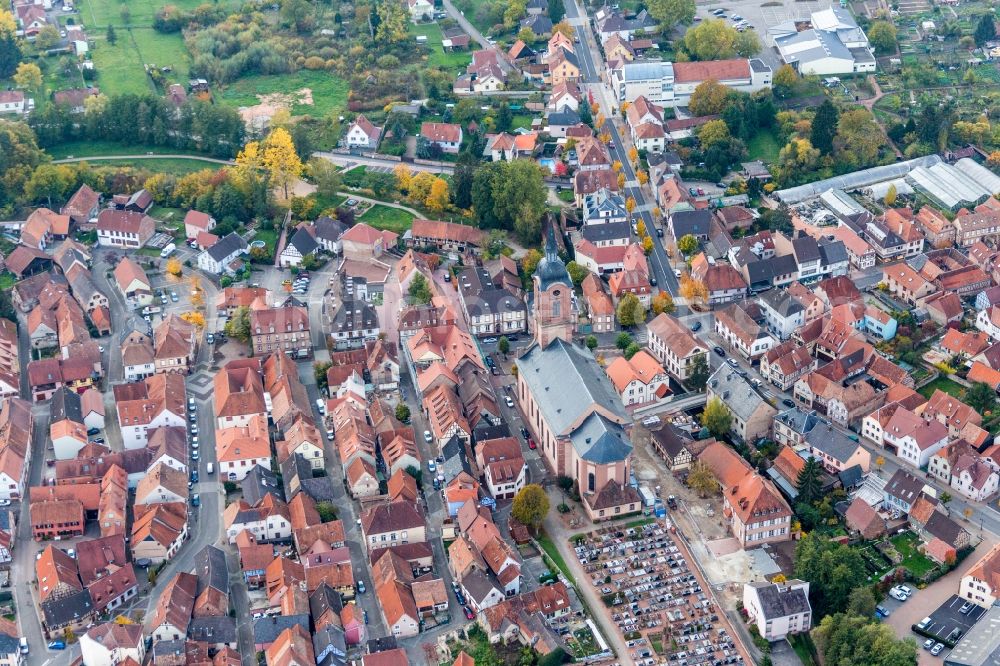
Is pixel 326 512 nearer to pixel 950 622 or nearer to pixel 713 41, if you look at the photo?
pixel 950 622

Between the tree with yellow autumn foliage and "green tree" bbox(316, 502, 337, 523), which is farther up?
"green tree" bbox(316, 502, 337, 523)

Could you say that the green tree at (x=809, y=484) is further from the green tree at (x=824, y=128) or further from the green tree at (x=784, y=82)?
the green tree at (x=784, y=82)

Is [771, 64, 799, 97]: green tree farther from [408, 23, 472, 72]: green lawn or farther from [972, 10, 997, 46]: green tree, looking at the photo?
[408, 23, 472, 72]: green lawn

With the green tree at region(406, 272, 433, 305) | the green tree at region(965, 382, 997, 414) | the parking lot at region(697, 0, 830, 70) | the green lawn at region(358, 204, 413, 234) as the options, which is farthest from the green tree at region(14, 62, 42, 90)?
the green tree at region(965, 382, 997, 414)

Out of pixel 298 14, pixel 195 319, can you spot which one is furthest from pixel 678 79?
pixel 195 319

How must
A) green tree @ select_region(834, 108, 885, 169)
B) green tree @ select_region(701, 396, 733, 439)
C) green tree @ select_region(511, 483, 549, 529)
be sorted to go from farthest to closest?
green tree @ select_region(834, 108, 885, 169) < green tree @ select_region(701, 396, 733, 439) < green tree @ select_region(511, 483, 549, 529)

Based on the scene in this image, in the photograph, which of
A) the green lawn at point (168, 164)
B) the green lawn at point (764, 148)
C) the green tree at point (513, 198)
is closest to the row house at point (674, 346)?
the green tree at point (513, 198)

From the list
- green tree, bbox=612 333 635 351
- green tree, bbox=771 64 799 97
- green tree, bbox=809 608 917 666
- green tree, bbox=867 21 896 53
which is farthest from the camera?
green tree, bbox=867 21 896 53

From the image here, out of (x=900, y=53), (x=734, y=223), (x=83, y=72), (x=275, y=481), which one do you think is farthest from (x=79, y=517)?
(x=900, y=53)
